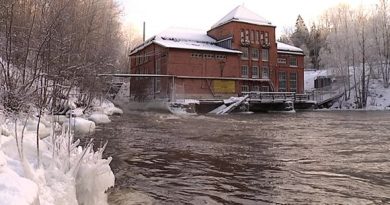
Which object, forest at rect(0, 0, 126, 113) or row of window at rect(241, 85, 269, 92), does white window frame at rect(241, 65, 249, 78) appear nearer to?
row of window at rect(241, 85, 269, 92)

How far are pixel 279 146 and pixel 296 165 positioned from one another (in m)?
3.43

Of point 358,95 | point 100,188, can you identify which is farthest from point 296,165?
point 358,95

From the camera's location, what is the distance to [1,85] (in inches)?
418

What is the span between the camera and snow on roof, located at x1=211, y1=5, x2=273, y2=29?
4593 cm

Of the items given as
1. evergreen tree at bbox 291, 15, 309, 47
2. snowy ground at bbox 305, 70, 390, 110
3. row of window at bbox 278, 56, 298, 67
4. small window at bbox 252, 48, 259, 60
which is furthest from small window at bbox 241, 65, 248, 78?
evergreen tree at bbox 291, 15, 309, 47

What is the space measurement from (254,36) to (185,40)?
8656mm

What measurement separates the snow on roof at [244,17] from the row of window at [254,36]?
1188 mm

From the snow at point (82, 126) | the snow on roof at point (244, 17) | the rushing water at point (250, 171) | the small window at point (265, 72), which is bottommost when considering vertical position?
the rushing water at point (250, 171)

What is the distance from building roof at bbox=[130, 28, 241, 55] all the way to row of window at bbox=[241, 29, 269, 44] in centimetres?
302

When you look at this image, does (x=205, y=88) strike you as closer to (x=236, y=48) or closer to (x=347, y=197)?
(x=236, y=48)

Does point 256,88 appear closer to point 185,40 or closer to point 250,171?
point 185,40

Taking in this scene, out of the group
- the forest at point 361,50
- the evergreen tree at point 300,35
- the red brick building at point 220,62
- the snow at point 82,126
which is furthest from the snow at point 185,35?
the evergreen tree at point 300,35

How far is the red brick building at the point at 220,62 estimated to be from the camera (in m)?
41.0

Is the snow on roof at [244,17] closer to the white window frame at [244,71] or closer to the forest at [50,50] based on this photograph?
the white window frame at [244,71]
